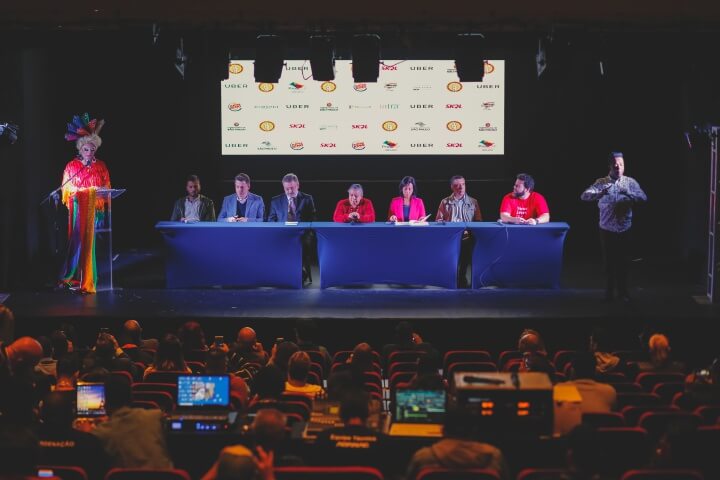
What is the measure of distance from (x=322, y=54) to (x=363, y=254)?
2.35 m

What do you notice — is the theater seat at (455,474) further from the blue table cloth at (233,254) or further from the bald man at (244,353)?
the blue table cloth at (233,254)

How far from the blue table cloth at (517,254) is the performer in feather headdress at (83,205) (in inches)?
169

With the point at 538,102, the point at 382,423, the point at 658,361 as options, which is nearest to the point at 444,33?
the point at 538,102

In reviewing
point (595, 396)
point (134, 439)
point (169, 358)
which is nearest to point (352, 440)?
point (134, 439)

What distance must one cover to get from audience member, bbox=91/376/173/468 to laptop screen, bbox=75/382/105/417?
47cm

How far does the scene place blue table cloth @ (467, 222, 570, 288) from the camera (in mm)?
10477

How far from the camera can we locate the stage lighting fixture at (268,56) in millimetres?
10820

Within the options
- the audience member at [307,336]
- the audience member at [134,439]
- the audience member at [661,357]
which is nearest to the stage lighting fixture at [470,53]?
the audience member at [307,336]

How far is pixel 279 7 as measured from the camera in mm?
9875

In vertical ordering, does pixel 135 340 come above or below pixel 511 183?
below

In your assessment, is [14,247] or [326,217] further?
[326,217]

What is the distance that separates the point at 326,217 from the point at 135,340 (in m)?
6.89

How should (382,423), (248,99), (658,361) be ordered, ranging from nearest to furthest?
(382,423) → (658,361) → (248,99)

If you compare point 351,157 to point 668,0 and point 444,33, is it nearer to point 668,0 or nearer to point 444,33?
point 444,33
